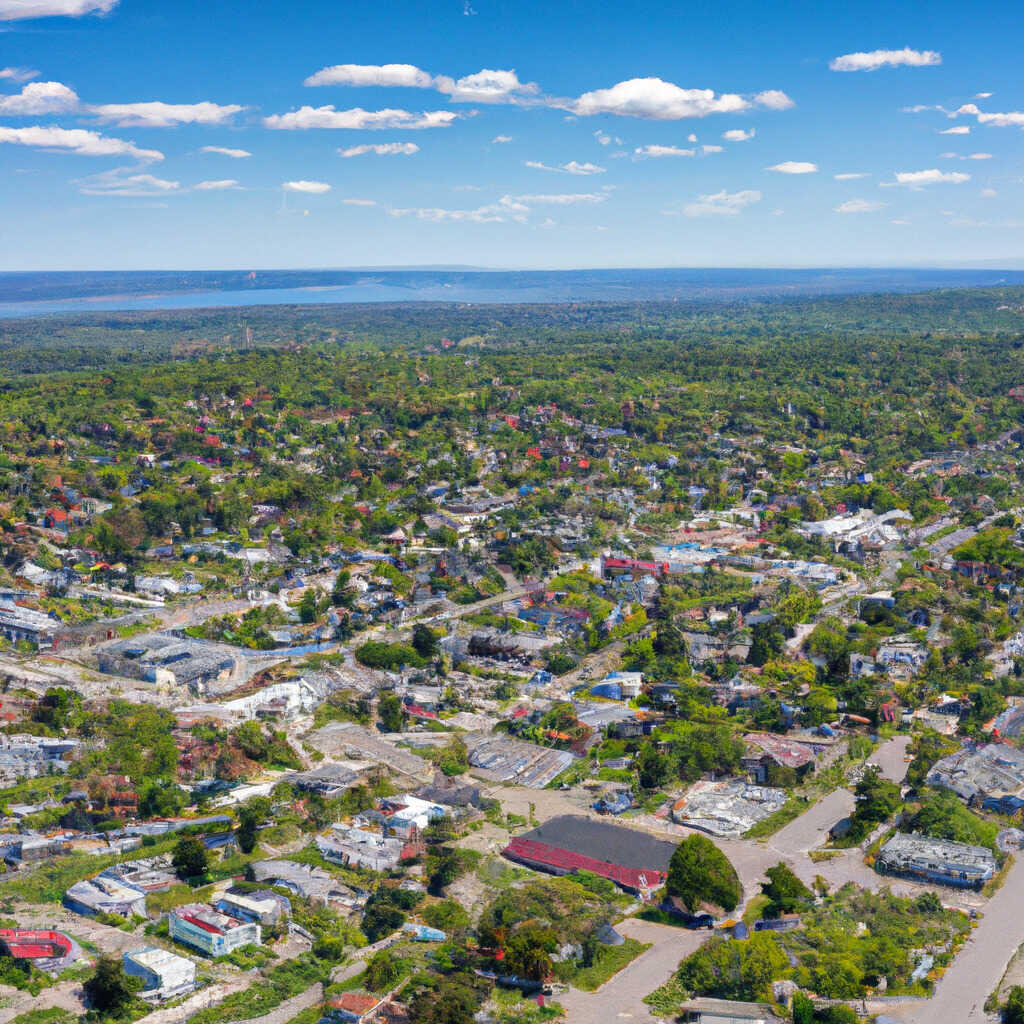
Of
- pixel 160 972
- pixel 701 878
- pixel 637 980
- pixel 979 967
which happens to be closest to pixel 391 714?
pixel 701 878

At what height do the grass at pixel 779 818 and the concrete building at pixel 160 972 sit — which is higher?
the concrete building at pixel 160 972

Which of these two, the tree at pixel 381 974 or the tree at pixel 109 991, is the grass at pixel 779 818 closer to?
the tree at pixel 381 974

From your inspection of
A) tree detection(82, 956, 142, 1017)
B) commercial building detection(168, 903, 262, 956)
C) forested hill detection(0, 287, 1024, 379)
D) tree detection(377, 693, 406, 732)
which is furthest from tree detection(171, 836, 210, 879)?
forested hill detection(0, 287, 1024, 379)

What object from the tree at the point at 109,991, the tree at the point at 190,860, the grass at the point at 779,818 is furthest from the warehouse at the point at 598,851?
the tree at the point at 109,991

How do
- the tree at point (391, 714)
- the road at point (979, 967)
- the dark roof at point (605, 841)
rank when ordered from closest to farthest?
the road at point (979, 967) < the dark roof at point (605, 841) < the tree at point (391, 714)

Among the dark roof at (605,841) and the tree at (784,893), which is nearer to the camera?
the tree at (784,893)

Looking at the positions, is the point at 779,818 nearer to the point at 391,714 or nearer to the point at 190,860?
the point at 391,714

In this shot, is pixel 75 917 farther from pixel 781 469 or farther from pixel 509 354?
pixel 509 354
